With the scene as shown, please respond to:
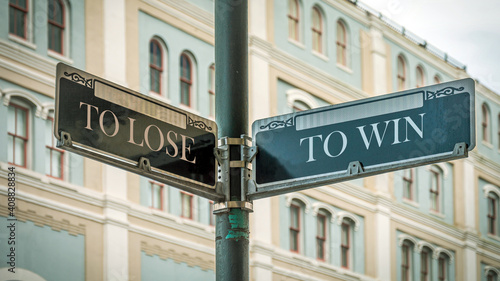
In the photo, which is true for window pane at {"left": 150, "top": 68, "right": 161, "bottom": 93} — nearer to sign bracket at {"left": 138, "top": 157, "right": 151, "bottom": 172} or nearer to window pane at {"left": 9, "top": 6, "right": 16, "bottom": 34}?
window pane at {"left": 9, "top": 6, "right": 16, "bottom": 34}

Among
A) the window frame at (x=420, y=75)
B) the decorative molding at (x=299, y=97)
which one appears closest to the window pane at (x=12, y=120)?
the decorative molding at (x=299, y=97)

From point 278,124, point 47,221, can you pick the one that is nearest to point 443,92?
point 278,124

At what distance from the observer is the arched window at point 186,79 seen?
25422mm

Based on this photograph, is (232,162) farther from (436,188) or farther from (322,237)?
(436,188)

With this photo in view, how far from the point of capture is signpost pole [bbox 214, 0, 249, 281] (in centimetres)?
408

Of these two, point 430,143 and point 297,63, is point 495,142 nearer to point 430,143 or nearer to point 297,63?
point 297,63

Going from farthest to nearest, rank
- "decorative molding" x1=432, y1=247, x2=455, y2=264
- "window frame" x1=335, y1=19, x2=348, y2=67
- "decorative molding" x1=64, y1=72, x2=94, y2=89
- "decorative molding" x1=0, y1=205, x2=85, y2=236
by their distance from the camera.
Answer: "decorative molding" x1=432, y1=247, x2=455, y2=264 < "window frame" x1=335, y1=19, x2=348, y2=67 < "decorative molding" x1=0, y1=205, x2=85, y2=236 < "decorative molding" x1=64, y1=72, x2=94, y2=89

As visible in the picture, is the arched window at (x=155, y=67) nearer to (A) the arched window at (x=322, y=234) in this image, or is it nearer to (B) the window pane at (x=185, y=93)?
(B) the window pane at (x=185, y=93)

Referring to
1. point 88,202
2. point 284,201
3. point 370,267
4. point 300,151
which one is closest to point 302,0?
point 284,201

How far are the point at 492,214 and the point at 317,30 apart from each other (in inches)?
450

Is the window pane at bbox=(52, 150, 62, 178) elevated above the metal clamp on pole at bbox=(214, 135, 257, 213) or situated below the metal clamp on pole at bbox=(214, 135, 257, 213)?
above

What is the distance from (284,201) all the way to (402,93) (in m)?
24.2

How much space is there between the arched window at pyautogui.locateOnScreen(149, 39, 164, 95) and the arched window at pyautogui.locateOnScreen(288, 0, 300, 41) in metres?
6.10

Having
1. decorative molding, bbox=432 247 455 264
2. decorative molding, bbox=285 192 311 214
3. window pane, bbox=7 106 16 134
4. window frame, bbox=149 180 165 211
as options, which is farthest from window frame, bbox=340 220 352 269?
window pane, bbox=7 106 16 134
